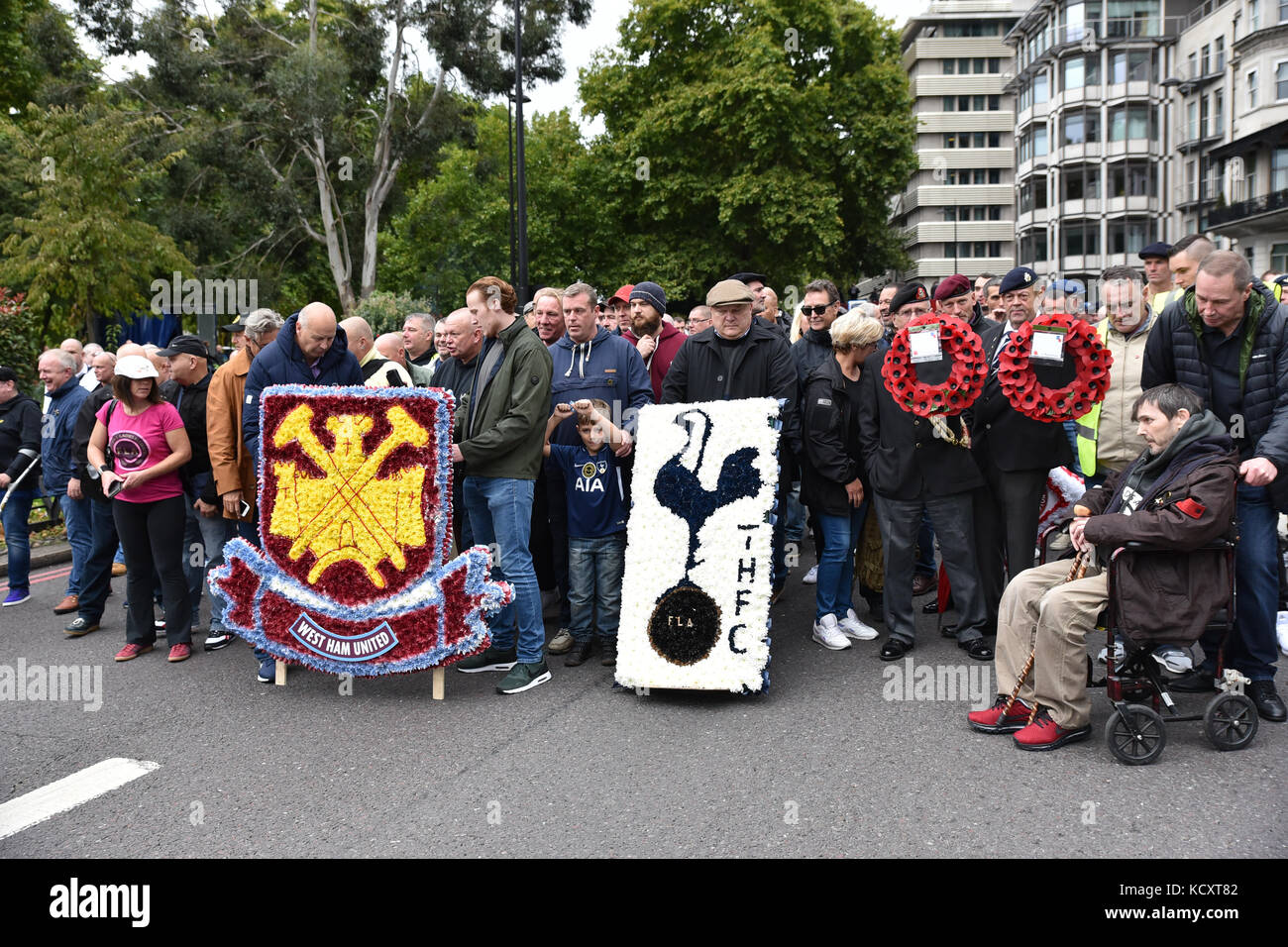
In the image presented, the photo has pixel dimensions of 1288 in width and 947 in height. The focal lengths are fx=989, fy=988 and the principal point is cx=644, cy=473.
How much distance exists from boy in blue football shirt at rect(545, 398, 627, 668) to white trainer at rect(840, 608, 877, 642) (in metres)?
1.57

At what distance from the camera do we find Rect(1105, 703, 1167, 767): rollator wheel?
4438 millimetres

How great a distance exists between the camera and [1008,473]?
20.4ft

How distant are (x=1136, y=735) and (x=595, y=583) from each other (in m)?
3.26

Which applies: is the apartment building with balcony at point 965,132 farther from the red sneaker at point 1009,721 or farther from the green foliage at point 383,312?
the red sneaker at point 1009,721

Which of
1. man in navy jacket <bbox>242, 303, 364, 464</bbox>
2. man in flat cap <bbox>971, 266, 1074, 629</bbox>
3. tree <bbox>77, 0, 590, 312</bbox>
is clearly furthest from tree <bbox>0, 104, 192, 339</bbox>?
man in flat cap <bbox>971, 266, 1074, 629</bbox>

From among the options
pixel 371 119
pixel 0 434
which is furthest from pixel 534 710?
pixel 371 119

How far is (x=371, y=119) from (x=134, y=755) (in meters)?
31.4

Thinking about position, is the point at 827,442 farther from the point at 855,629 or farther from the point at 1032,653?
the point at 1032,653

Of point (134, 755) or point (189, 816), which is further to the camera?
point (134, 755)

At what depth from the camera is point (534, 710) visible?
543 cm

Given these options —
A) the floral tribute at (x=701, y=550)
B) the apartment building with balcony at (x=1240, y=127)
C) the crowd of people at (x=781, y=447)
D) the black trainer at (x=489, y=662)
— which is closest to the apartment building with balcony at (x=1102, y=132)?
the apartment building with balcony at (x=1240, y=127)

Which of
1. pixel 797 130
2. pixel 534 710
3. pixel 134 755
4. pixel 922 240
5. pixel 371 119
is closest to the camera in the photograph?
pixel 134 755

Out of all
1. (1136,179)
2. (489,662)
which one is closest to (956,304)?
(489,662)

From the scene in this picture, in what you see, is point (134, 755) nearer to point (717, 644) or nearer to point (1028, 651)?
point (717, 644)
